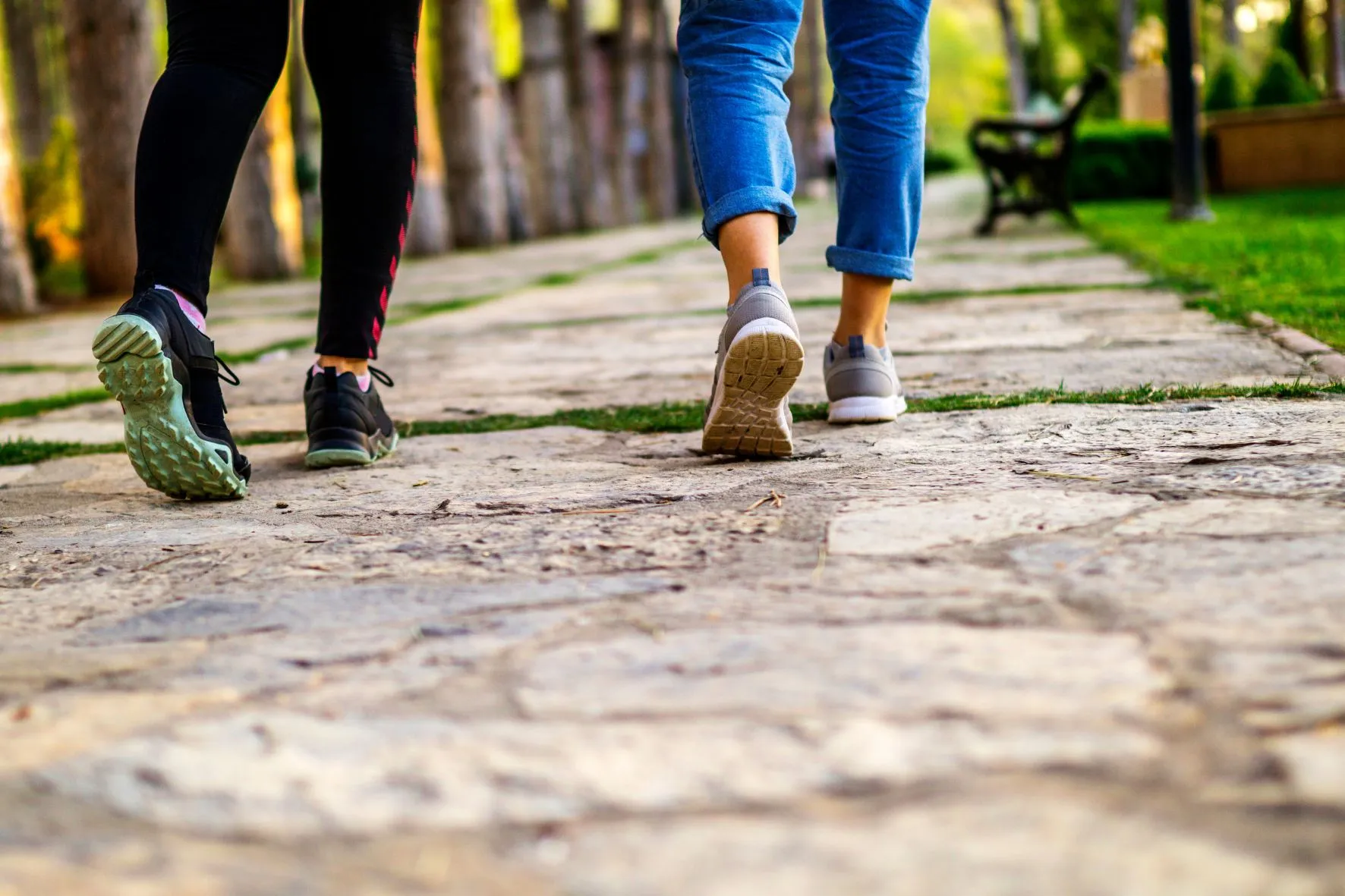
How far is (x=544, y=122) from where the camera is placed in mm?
14906

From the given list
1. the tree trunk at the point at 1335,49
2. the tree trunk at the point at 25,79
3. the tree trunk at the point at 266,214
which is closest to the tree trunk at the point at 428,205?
the tree trunk at the point at 266,214

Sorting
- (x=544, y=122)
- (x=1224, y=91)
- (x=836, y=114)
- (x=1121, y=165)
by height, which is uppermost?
(x=544, y=122)

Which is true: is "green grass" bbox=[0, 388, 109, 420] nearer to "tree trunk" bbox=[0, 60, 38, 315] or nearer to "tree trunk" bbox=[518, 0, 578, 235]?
"tree trunk" bbox=[0, 60, 38, 315]

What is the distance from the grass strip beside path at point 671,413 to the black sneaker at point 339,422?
12.1 inches

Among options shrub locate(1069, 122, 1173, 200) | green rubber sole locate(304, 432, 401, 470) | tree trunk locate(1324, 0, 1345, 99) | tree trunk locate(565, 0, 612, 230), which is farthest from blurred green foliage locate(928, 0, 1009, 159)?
green rubber sole locate(304, 432, 401, 470)

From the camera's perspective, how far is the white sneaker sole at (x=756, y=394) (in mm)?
1979

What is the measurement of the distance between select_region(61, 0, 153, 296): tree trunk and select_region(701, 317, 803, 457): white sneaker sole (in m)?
6.65

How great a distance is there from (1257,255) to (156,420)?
416 centimetres

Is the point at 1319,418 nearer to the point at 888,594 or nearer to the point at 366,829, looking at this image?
the point at 888,594

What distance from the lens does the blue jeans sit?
2172 mm

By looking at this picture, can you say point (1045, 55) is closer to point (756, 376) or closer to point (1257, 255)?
point (1257, 255)

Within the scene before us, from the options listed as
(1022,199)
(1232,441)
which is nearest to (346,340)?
(1232,441)

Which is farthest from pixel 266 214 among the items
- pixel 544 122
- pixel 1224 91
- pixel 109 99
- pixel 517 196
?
pixel 1224 91

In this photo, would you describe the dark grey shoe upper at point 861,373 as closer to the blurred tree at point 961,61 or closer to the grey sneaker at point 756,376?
the grey sneaker at point 756,376
